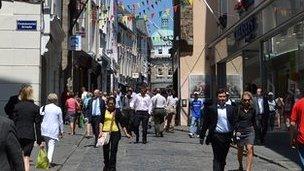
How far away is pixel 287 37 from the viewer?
1961 cm

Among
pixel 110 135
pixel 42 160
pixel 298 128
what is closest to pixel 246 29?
pixel 110 135

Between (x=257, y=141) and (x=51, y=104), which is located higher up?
(x=51, y=104)

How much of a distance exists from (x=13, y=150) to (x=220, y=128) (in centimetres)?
688

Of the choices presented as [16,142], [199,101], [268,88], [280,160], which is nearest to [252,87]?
[268,88]

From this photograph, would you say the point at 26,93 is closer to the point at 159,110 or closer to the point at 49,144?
the point at 49,144

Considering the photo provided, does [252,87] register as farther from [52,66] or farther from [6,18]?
[52,66]

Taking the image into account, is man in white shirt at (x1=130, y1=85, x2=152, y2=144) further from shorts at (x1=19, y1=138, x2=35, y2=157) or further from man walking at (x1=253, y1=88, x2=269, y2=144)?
shorts at (x1=19, y1=138, x2=35, y2=157)

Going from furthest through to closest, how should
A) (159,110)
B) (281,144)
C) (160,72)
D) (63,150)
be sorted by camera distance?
(160,72)
(159,110)
(281,144)
(63,150)

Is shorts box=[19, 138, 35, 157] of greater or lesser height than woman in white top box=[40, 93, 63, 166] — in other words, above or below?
below

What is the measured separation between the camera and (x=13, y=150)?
461cm

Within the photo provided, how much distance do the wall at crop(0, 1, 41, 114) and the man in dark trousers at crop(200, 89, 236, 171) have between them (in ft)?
30.8

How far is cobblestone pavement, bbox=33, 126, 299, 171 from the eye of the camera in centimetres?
1399

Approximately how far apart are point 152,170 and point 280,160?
356cm

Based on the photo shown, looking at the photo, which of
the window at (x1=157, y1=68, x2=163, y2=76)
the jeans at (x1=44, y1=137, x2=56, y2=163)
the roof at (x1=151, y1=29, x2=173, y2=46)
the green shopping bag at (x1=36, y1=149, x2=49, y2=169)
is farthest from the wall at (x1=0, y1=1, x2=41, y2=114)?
the window at (x1=157, y1=68, x2=163, y2=76)
